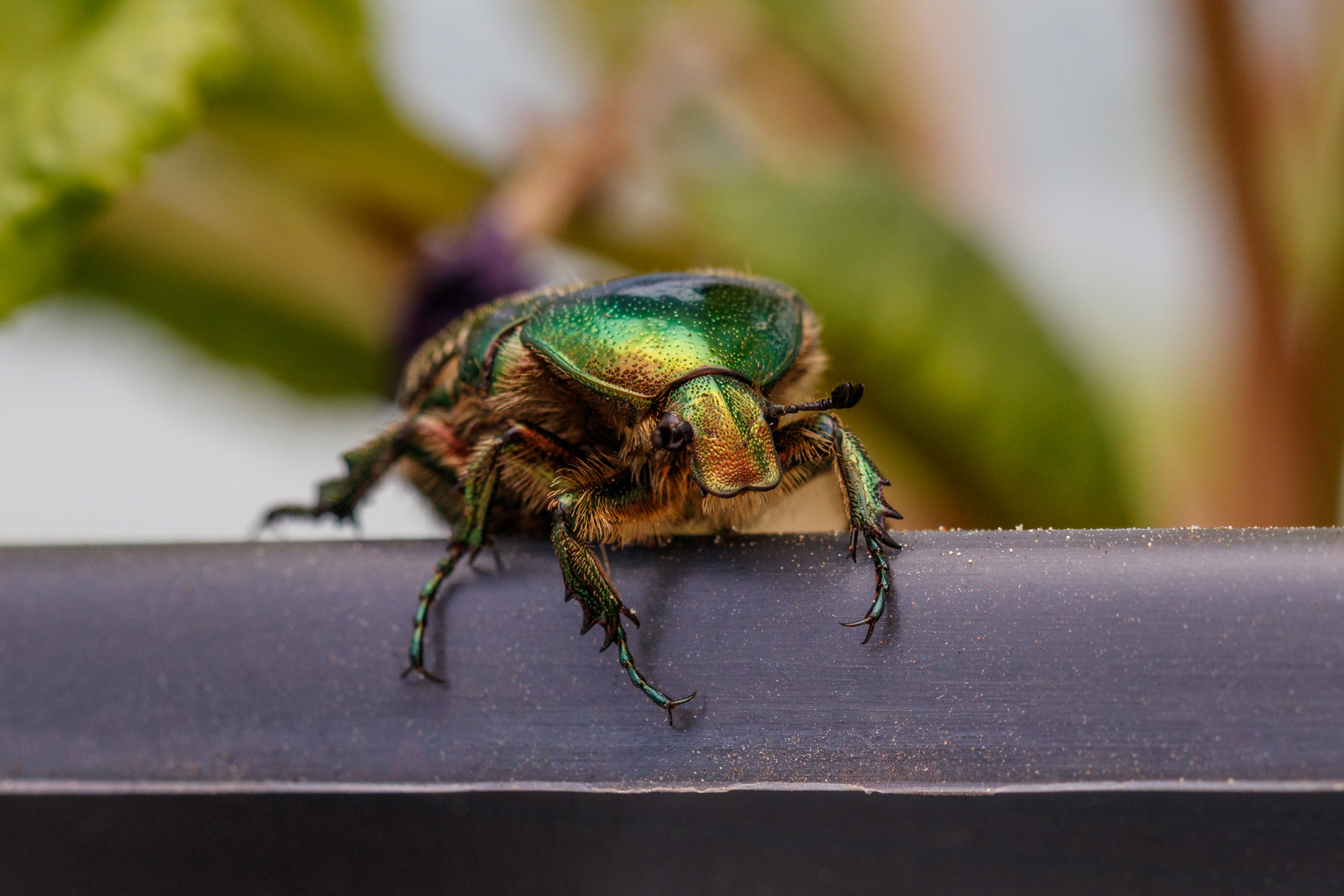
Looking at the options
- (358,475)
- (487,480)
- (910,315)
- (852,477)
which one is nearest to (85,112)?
(358,475)

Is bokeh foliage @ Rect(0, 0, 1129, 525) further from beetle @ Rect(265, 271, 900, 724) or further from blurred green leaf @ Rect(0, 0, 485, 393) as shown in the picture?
beetle @ Rect(265, 271, 900, 724)

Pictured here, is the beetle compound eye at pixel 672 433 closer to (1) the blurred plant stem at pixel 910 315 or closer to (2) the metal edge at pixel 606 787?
(2) the metal edge at pixel 606 787

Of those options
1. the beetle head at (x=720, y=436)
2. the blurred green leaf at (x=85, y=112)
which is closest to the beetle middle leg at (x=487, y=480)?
the beetle head at (x=720, y=436)

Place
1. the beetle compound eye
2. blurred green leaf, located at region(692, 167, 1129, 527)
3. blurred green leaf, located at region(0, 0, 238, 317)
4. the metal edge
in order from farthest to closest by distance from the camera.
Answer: blurred green leaf, located at region(692, 167, 1129, 527) → blurred green leaf, located at region(0, 0, 238, 317) → the beetle compound eye → the metal edge

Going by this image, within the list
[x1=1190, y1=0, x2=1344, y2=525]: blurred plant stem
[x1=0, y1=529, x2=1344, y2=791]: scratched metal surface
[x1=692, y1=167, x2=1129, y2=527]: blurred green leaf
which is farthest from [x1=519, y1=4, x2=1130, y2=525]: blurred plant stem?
[x1=0, y1=529, x2=1344, y2=791]: scratched metal surface

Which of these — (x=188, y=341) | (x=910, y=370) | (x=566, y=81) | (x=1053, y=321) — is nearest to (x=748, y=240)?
(x=910, y=370)
